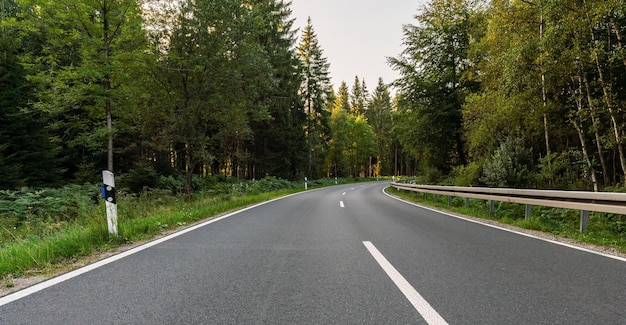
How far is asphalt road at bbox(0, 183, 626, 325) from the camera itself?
2488 mm

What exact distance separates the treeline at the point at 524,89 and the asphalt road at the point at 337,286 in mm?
7720

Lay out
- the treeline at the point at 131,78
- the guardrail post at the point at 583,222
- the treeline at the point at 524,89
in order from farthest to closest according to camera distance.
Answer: the treeline at the point at 131,78
the treeline at the point at 524,89
the guardrail post at the point at 583,222

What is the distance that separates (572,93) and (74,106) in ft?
64.6

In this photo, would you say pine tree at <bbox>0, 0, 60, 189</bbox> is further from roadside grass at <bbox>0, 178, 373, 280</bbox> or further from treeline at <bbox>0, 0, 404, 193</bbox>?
roadside grass at <bbox>0, 178, 373, 280</bbox>

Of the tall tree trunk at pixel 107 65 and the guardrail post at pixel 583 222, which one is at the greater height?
the tall tree trunk at pixel 107 65

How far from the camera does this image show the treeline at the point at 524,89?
966 centimetres

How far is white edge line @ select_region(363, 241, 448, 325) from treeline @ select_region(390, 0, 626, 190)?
30.7ft

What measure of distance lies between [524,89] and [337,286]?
12.1 m

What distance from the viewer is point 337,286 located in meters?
3.17

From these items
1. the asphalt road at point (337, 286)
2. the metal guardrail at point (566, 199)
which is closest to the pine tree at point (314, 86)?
the metal guardrail at point (566, 199)

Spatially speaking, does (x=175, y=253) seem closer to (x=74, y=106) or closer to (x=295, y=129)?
(x=74, y=106)

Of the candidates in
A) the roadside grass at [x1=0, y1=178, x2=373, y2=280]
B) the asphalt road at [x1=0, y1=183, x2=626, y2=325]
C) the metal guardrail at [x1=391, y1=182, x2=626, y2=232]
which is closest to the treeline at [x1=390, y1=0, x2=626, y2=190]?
the metal guardrail at [x1=391, y1=182, x2=626, y2=232]

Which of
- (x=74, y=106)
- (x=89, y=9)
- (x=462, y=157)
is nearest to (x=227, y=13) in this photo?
(x=89, y=9)

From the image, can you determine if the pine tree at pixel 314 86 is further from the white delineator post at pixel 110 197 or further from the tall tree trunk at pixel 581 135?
the white delineator post at pixel 110 197
